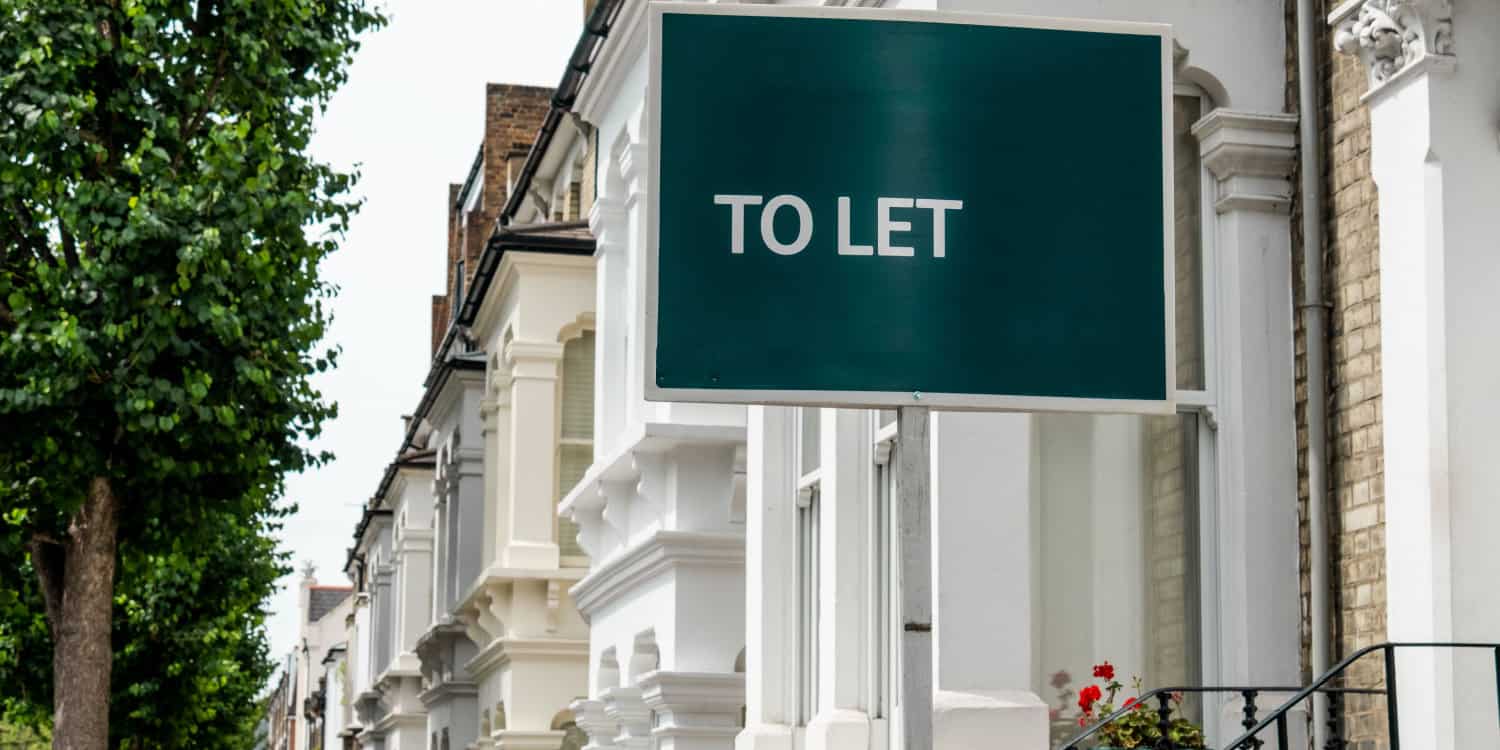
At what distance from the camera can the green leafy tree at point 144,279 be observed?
651 inches

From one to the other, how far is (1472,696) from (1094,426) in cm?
234

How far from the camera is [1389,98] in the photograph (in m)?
8.39

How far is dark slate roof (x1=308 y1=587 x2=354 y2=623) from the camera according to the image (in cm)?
11850

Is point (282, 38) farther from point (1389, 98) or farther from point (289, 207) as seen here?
point (1389, 98)

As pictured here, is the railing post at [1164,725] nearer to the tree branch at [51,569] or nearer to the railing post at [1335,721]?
the railing post at [1335,721]

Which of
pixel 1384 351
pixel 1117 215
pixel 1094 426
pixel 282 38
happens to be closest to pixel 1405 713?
pixel 1384 351

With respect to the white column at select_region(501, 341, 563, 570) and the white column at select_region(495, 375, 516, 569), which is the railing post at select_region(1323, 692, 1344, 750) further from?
the white column at select_region(495, 375, 516, 569)

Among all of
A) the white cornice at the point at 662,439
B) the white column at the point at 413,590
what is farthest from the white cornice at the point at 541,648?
the white column at the point at 413,590

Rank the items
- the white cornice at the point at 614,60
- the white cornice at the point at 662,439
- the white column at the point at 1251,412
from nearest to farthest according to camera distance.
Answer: the white column at the point at 1251,412, the white cornice at the point at 662,439, the white cornice at the point at 614,60

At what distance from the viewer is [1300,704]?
9.05 metres

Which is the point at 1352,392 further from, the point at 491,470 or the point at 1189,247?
the point at 491,470

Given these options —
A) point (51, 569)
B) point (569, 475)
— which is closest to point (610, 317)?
point (51, 569)

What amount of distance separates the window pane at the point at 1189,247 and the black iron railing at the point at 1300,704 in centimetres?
160

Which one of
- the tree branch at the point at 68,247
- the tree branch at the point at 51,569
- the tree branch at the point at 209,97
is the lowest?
the tree branch at the point at 51,569
